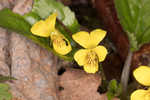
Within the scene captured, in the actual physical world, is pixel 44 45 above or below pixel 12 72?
above

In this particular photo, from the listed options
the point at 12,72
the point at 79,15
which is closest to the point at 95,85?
the point at 12,72

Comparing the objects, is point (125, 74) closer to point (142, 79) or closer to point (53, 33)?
point (142, 79)

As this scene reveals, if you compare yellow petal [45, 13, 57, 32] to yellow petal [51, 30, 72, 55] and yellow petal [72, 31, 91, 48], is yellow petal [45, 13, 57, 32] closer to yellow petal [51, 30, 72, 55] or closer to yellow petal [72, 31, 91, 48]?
yellow petal [51, 30, 72, 55]

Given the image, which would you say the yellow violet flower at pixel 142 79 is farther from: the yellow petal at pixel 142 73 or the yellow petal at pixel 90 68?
the yellow petal at pixel 90 68

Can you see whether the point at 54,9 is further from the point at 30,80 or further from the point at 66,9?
the point at 30,80

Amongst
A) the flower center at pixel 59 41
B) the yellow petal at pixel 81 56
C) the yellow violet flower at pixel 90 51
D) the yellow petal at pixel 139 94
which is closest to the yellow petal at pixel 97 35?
the yellow violet flower at pixel 90 51
